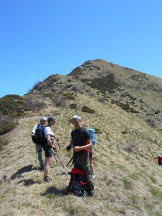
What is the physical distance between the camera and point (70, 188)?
5227 millimetres

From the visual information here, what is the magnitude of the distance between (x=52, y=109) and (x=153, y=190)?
17310mm

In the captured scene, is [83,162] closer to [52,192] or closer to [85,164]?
[85,164]

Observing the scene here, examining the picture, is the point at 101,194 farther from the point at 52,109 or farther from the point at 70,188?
the point at 52,109

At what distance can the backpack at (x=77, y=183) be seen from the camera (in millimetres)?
5105

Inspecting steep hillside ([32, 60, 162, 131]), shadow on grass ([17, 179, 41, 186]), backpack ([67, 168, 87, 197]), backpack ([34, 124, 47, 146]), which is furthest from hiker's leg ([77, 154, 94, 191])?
steep hillside ([32, 60, 162, 131])

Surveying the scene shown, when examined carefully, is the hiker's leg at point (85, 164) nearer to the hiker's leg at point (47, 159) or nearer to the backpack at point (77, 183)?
the backpack at point (77, 183)

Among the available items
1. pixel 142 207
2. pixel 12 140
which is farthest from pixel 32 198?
pixel 12 140

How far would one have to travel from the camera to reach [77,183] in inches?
204

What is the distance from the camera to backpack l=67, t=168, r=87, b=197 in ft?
16.8

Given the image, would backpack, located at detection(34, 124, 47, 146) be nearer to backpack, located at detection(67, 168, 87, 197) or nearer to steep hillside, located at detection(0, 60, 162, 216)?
steep hillside, located at detection(0, 60, 162, 216)

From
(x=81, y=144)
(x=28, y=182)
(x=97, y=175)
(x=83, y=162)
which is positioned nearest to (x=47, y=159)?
(x=28, y=182)

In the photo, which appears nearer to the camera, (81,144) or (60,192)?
(81,144)

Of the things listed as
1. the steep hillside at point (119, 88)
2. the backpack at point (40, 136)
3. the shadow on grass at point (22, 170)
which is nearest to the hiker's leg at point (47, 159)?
the backpack at point (40, 136)

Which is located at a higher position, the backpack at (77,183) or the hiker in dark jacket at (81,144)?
the hiker in dark jacket at (81,144)
